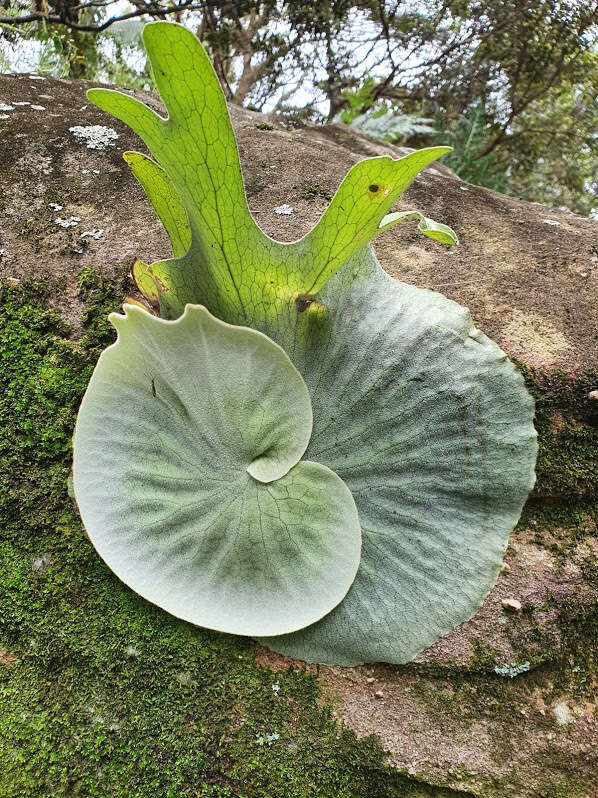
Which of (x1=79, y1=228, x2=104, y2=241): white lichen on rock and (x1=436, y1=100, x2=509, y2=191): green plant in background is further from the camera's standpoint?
(x1=436, y1=100, x2=509, y2=191): green plant in background

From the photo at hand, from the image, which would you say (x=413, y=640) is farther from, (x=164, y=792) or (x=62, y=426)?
(x=62, y=426)

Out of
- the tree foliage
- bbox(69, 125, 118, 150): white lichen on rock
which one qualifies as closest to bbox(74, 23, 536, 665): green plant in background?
bbox(69, 125, 118, 150): white lichen on rock

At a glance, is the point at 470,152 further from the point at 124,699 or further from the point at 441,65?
the point at 124,699

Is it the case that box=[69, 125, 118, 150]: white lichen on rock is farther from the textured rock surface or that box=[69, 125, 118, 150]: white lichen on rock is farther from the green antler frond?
the green antler frond

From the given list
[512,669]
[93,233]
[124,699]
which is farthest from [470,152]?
[124,699]

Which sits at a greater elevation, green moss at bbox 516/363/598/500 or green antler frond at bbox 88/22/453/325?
green antler frond at bbox 88/22/453/325
